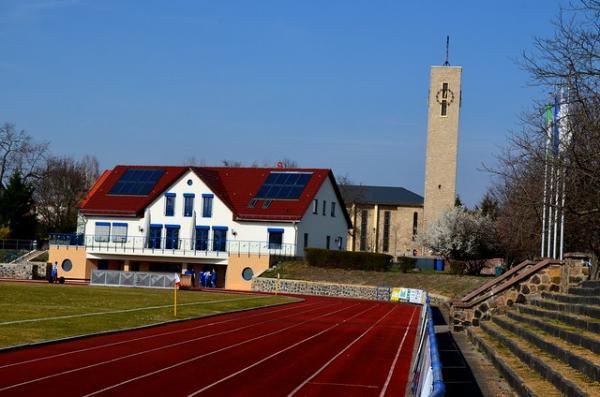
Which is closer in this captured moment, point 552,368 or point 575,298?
point 552,368

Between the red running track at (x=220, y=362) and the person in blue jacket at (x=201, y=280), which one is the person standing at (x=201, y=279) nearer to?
the person in blue jacket at (x=201, y=280)

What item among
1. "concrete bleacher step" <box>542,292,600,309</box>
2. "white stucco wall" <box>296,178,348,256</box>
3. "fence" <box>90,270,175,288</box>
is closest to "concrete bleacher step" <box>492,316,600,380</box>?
"concrete bleacher step" <box>542,292,600,309</box>

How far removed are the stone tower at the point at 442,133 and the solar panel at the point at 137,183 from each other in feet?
91.0

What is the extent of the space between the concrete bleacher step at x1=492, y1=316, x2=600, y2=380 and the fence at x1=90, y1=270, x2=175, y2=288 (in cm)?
3827

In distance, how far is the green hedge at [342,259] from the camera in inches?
2552

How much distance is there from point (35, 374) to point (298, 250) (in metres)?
52.1

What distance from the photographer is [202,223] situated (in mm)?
70625

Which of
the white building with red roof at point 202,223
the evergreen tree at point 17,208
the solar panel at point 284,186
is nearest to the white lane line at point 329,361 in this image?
the white building with red roof at point 202,223

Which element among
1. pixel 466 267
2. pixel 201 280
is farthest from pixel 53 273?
pixel 466 267

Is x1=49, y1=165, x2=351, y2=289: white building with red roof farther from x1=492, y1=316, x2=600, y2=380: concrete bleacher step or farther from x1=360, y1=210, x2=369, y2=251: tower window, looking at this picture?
x1=492, y1=316, x2=600, y2=380: concrete bleacher step

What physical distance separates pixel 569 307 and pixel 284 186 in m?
53.5

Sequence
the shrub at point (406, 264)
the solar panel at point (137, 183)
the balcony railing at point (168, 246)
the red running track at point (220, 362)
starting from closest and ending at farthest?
1. the red running track at point (220, 362)
2. the shrub at point (406, 264)
3. the balcony railing at point (168, 246)
4. the solar panel at point (137, 183)

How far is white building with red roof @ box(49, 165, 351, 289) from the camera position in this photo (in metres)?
68.4

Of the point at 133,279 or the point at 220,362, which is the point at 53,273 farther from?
the point at 220,362
